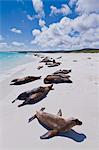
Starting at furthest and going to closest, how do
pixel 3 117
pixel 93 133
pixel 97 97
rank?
pixel 97 97 → pixel 3 117 → pixel 93 133

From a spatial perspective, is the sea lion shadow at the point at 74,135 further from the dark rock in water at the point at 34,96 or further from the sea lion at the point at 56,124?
the dark rock in water at the point at 34,96

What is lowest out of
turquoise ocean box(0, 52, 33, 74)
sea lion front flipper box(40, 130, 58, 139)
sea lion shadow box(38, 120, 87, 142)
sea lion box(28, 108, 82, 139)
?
turquoise ocean box(0, 52, 33, 74)

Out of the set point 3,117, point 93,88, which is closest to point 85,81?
point 93,88

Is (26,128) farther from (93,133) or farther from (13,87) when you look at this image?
(13,87)

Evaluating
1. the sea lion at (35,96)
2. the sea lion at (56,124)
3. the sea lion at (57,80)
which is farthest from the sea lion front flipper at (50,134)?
the sea lion at (57,80)

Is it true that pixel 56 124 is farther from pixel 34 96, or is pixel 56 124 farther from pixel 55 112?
pixel 34 96

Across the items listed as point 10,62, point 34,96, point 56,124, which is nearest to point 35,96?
point 34,96

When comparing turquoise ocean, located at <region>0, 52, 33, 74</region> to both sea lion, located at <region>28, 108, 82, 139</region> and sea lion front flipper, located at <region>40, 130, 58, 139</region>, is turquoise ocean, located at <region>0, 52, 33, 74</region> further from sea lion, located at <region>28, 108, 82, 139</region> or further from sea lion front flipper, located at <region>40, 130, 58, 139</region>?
sea lion front flipper, located at <region>40, 130, 58, 139</region>

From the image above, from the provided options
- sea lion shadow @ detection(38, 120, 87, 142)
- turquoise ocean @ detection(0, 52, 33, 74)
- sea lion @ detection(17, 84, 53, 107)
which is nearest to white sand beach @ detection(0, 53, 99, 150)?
sea lion shadow @ detection(38, 120, 87, 142)

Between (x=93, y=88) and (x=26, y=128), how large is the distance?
102 inches

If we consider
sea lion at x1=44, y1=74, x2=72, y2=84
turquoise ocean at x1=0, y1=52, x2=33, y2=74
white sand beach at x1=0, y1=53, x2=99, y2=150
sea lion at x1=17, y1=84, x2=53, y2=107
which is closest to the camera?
white sand beach at x1=0, y1=53, x2=99, y2=150

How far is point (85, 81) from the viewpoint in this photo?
7105mm

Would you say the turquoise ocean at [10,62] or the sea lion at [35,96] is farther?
the turquoise ocean at [10,62]

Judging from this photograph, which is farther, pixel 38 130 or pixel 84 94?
pixel 84 94
